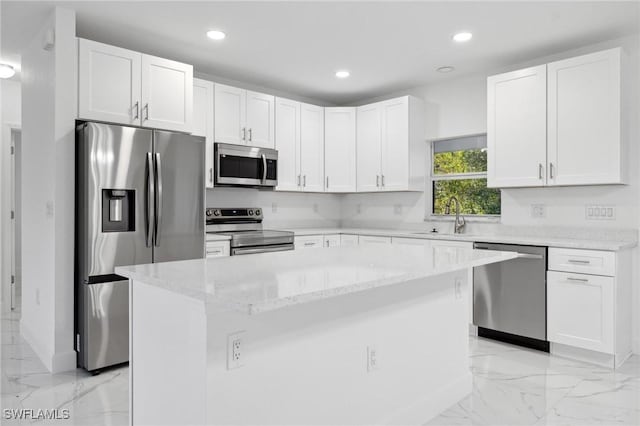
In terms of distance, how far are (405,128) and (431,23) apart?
1554mm

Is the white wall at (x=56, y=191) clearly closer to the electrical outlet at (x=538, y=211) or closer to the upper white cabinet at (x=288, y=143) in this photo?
the upper white cabinet at (x=288, y=143)

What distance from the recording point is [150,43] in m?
3.65

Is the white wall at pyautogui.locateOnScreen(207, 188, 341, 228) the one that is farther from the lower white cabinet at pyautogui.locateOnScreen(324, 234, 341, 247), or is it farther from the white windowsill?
the white windowsill

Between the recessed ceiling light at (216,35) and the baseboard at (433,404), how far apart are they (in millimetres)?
2959

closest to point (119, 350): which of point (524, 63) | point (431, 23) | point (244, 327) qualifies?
point (244, 327)

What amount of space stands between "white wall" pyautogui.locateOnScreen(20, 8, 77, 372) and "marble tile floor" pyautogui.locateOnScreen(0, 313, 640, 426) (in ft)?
0.79

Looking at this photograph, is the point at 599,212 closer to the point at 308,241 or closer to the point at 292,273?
the point at 308,241

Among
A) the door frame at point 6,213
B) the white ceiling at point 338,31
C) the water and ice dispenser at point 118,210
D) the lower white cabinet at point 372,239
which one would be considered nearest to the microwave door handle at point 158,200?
the water and ice dispenser at point 118,210

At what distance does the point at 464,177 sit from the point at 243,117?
2390 millimetres

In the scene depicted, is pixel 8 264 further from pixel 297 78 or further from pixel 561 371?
pixel 561 371

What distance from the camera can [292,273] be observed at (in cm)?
173

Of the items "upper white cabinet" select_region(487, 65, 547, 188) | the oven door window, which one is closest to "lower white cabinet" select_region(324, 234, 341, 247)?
the oven door window

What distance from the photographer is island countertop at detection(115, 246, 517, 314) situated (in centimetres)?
131

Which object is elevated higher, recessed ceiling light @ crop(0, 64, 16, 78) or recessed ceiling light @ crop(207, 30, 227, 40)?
recessed ceiling light @ crop(207, 30, 227, 40)
